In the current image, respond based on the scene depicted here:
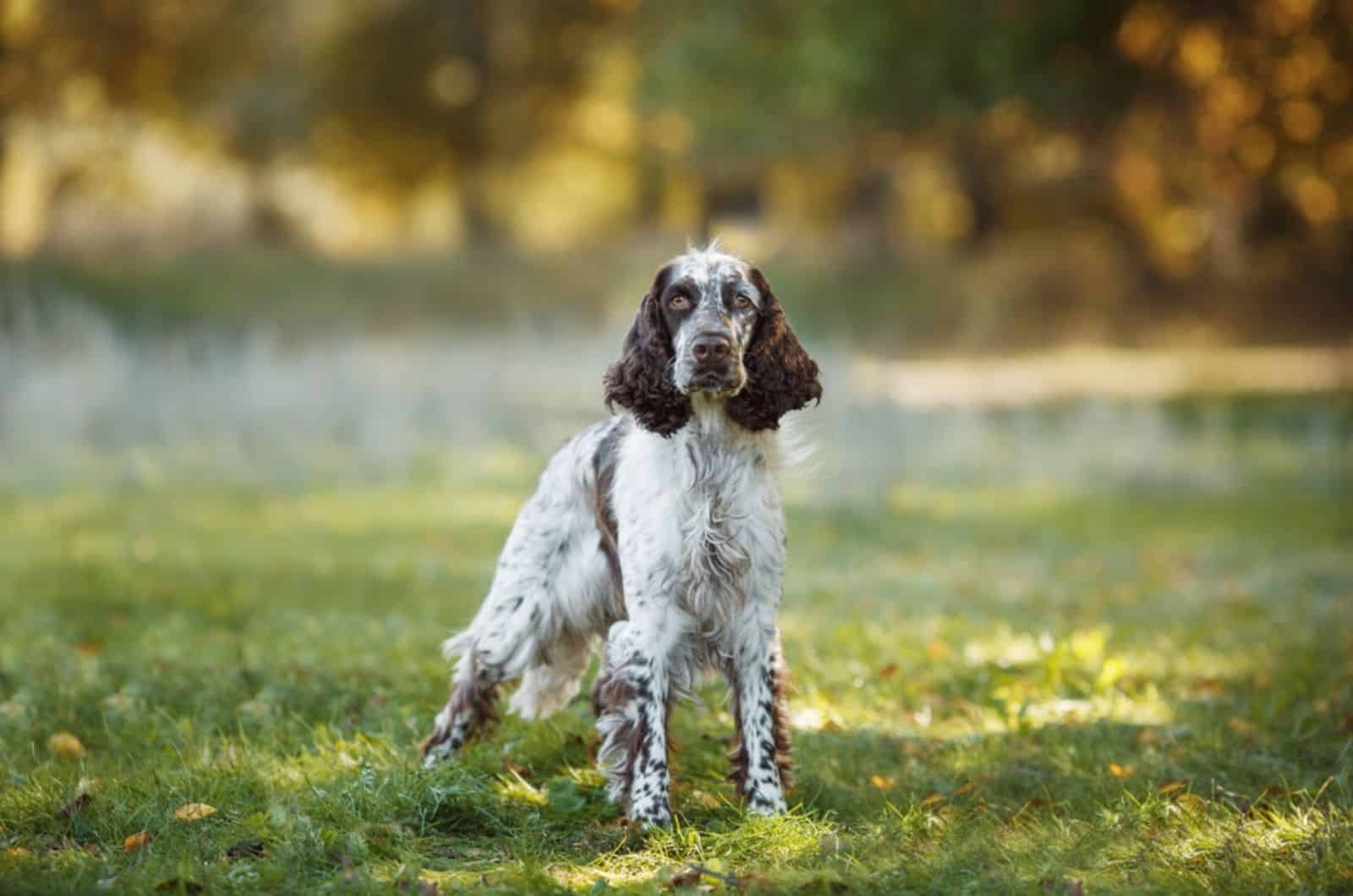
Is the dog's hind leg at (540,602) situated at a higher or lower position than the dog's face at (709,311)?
lower

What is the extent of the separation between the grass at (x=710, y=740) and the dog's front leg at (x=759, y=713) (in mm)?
113

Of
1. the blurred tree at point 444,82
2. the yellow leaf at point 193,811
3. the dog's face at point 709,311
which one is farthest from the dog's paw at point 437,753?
the blurred tree at point 444,82

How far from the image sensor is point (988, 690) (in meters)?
7.27

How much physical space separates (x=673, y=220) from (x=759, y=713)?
40.3m

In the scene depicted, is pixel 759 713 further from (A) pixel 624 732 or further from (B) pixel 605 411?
(B) pixel 605 411

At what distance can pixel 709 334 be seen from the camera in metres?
5.24

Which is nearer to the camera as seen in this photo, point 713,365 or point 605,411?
point 713,365

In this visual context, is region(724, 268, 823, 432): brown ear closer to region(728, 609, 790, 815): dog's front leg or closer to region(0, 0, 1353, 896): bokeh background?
region(0, 0, 1353, 896): bokeh background

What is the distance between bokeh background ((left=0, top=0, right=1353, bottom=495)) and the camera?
17.7m

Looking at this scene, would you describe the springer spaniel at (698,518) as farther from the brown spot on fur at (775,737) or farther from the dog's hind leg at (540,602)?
the dog's hind leg at (540,602)

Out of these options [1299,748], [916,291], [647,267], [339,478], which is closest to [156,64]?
[647,267]

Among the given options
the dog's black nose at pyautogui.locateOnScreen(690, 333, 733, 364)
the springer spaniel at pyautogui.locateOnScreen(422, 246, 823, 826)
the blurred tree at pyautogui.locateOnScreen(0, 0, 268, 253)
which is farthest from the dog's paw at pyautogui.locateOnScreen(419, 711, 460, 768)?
the blurred tree at pyautogui.locateOnScreen(0, 0, 268, 253)

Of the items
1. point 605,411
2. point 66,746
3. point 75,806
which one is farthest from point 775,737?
point 605,411

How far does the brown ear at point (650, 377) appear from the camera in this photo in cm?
537
